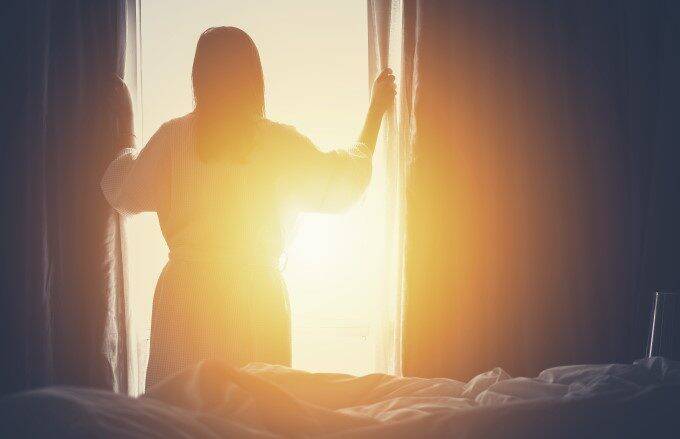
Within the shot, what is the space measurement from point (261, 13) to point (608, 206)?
151 centimetres

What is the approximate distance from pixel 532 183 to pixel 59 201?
1723mm

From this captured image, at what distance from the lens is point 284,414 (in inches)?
26.2

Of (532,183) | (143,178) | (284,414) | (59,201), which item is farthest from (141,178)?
(532,183)

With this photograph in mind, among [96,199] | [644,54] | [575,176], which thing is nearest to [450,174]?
[575,176]

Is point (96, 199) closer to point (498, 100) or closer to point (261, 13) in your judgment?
point (261, 13)

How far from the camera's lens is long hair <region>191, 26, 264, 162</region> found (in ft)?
4.42

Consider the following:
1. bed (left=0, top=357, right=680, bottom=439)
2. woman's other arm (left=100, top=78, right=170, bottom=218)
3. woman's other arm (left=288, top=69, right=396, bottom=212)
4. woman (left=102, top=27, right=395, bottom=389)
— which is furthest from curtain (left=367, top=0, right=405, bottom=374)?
bed (left=0, top=357, right=680, bottom=439)

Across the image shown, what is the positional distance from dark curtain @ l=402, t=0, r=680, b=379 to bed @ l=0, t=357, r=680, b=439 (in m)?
1.24

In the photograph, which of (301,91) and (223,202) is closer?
(223,202)

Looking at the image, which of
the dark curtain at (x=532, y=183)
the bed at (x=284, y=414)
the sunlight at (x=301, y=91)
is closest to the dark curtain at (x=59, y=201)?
the sunlight at (x=301, y=91)

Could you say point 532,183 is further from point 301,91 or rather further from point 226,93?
point 226,93

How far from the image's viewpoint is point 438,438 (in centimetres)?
62

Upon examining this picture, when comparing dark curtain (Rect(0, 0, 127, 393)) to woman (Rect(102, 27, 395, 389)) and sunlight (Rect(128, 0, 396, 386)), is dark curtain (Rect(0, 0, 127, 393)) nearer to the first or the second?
sunlight (Rect(128, 0, 396, 386))

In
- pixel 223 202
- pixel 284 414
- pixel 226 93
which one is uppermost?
pixel 226 93
